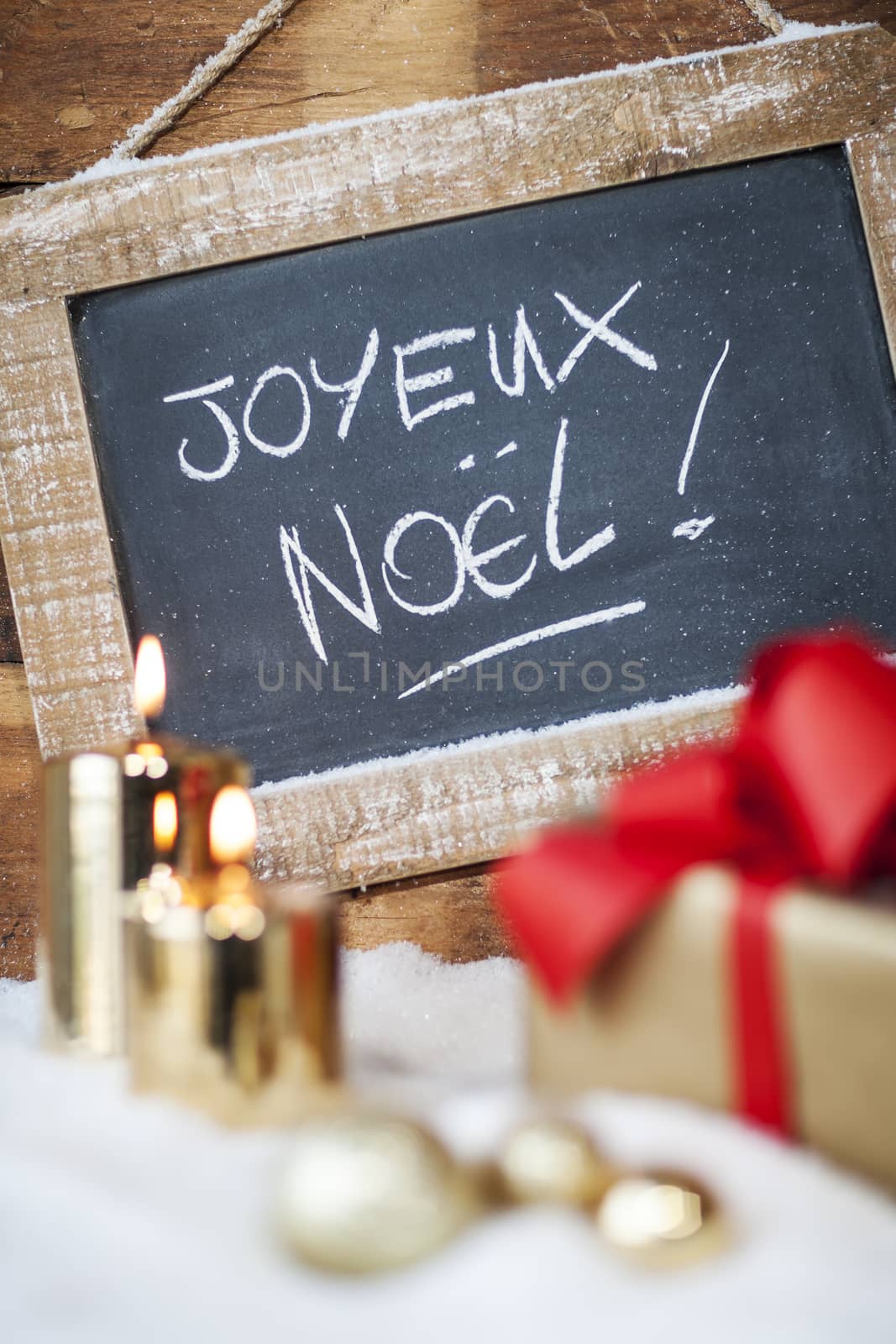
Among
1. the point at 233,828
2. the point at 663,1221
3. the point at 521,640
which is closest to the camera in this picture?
the point at 663,1221

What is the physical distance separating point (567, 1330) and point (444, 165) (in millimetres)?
758

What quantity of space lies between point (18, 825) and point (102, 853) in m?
0.37

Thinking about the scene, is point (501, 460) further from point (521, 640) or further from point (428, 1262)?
point (428, 1262)

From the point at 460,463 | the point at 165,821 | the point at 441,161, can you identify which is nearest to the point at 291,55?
the point at 441,161

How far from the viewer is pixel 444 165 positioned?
0.79 metres

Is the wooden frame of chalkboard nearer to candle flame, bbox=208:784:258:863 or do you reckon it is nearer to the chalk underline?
the chalk underline

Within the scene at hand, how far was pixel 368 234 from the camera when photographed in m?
0.79

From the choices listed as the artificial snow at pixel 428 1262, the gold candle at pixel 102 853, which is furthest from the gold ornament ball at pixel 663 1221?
the gold candle at pixel 102 853

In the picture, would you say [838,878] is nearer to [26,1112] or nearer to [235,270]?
[26,1112]

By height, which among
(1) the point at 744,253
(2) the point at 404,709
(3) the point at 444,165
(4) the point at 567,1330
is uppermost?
(3) the point at 444,165

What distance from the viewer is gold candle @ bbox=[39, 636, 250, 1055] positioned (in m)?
0.49

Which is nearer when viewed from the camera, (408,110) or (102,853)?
(102,853)

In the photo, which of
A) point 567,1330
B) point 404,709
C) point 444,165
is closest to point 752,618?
point 404,709

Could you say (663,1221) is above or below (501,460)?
below
